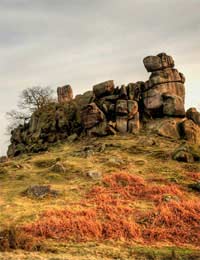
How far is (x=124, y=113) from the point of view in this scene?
5938cm

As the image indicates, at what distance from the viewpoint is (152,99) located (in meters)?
61.5

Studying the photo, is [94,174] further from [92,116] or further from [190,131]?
[190,131]

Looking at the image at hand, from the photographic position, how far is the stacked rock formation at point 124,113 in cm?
5866

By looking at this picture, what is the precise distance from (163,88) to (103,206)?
35293mm

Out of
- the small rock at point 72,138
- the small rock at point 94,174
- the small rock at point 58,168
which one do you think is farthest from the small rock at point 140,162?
the small rock at point 72,138

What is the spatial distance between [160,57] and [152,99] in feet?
28.0

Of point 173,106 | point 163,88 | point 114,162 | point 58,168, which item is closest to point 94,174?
point 58,168

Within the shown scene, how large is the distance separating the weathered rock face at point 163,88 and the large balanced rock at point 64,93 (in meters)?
15.4

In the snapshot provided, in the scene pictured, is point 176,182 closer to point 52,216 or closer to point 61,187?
point 61,187

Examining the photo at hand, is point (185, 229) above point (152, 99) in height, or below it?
below

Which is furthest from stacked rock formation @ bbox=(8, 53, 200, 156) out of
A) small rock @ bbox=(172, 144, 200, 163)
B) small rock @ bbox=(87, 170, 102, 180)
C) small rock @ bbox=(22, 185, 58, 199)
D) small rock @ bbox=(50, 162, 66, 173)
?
small rock @ bbox=(22, 185, 58, 199)

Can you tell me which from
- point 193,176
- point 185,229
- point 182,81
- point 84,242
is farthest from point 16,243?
point 182,81

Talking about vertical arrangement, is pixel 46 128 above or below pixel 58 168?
above

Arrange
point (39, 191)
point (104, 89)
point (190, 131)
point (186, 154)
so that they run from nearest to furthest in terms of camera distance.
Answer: point (39, 191), point (186, 154), point (190, 131), point (104, 89)
